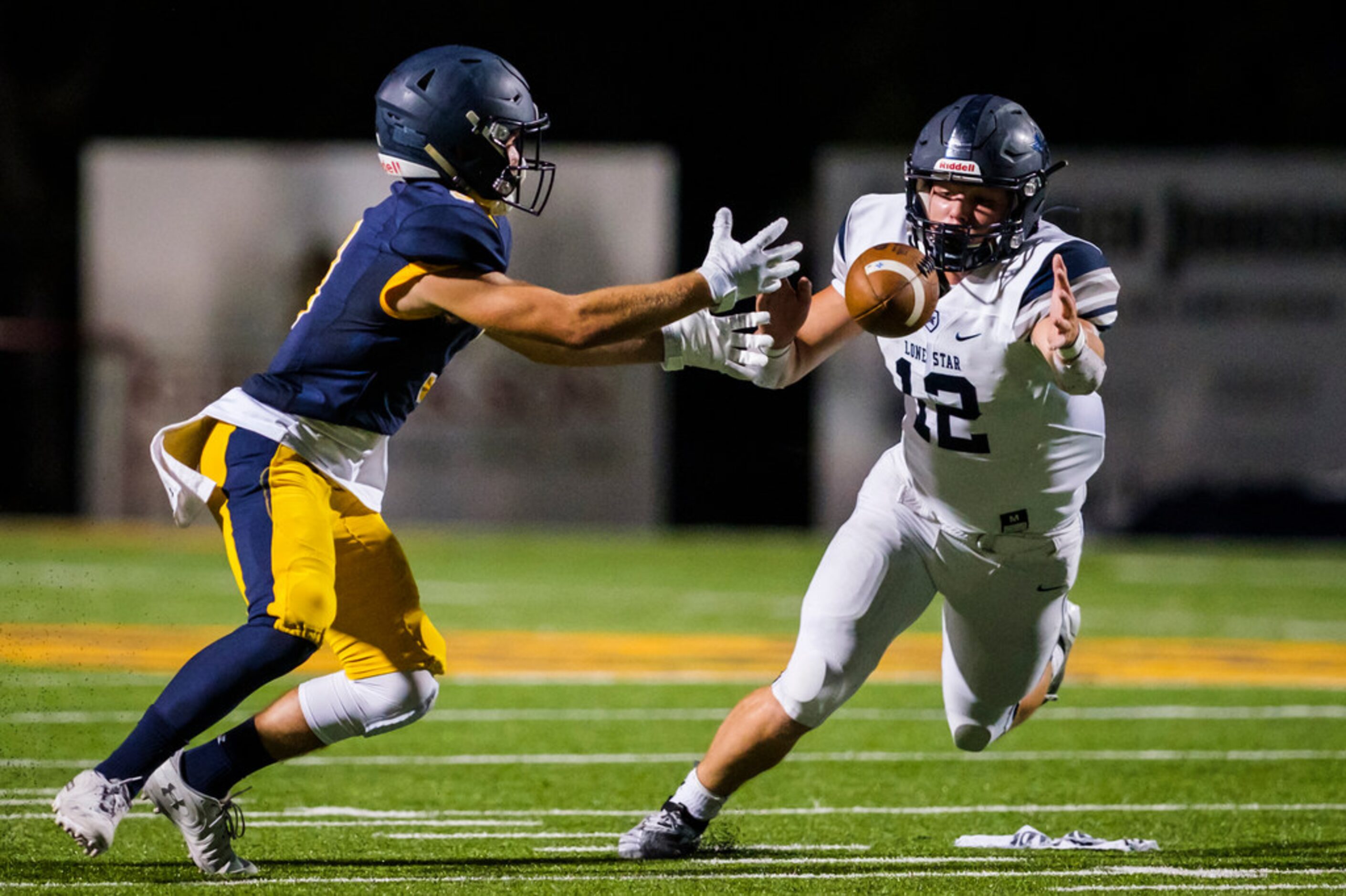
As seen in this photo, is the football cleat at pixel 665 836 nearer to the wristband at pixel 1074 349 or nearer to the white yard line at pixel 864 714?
the wristband at pixel 1074 349

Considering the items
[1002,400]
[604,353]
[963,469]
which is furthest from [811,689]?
[604,353]

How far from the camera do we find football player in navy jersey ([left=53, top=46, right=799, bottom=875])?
3.89 m

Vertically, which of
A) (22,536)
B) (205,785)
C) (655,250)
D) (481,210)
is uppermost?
(481,210)

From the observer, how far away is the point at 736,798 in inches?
215

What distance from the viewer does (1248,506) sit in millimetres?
14656

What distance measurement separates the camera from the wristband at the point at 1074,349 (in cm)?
393

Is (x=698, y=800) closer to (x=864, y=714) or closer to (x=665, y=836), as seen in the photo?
(x=665, y=836)

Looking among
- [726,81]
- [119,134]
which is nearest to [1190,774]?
[726,81]

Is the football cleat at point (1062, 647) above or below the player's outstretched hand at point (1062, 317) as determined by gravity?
below

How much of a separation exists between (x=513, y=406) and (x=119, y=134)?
5899 millimetres

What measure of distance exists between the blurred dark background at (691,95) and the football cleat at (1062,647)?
460 inches

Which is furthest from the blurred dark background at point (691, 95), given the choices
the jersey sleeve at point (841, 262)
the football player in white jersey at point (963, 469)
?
the football player in white jersey at point (963, 469)

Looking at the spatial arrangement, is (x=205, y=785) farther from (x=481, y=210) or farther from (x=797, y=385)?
(x=797, y=385)

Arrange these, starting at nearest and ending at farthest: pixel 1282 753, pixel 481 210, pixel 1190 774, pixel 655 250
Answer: pixel 481 210 → pixel 1190 774 → pixel 1282 753 → pixel 655 250
